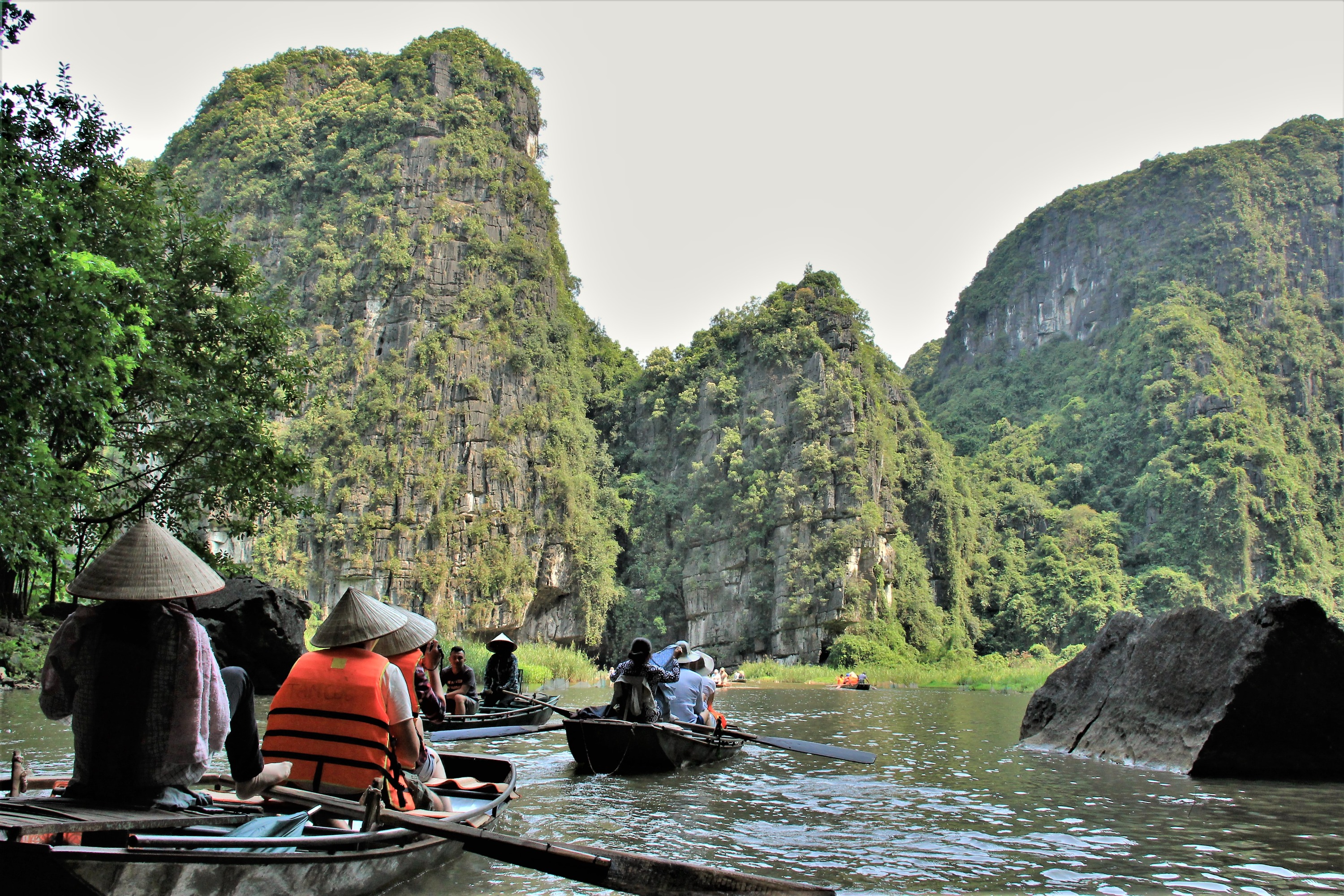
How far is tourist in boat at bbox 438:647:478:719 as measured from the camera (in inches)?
430

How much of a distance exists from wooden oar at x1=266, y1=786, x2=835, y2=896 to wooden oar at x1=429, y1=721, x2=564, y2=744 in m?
5.61

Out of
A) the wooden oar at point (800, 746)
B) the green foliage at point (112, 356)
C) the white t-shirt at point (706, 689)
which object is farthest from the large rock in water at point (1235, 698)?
A: the green foliage at point (112, 356)

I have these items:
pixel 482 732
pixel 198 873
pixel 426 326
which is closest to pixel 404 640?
pixel 198 873

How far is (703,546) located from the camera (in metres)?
44.8

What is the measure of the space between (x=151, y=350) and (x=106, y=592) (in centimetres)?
1056

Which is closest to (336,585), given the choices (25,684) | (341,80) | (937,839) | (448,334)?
(448,334)

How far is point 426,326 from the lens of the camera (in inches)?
1644

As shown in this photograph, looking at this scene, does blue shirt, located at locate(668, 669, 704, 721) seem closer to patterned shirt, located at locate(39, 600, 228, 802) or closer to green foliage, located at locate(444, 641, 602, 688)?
patterned shirt, located at locate(39, 600, 228, 802)

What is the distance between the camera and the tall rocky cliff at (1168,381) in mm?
49594

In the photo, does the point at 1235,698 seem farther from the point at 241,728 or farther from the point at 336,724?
the point at 241,728

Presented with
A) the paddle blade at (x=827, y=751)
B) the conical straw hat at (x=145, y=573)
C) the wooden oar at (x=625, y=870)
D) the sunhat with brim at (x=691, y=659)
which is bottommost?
the paddle blade at (x=827, y=751)

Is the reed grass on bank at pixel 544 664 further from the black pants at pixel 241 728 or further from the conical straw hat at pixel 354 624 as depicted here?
the black pants at pixel 241 728

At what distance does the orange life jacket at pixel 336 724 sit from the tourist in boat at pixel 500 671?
753 cm

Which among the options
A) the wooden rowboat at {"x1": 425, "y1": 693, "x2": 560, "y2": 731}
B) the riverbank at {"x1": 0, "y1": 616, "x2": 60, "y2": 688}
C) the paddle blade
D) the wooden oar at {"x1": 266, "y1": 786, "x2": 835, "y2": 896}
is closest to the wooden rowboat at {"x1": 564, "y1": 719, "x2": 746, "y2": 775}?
the paddle blade
